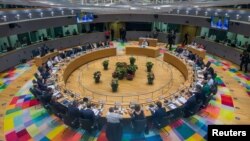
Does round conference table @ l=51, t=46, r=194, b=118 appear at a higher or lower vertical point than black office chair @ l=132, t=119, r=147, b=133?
higher

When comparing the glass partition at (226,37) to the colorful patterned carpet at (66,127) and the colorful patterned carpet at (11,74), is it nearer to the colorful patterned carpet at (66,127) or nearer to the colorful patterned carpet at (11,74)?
the colorful patterned carpet at (66,127)

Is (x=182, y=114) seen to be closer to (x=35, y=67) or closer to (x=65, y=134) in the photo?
(x=65, y=134)

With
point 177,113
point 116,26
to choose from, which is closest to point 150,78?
point 177,113

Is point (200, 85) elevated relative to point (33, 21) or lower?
lower

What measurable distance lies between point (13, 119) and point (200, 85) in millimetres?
9921

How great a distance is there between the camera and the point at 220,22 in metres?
17.4

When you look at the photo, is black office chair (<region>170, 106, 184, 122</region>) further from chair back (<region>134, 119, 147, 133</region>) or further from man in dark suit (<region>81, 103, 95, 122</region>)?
man in dark suit (<region>81, 103, 95, 122</region>)

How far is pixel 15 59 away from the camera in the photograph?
17109 mm

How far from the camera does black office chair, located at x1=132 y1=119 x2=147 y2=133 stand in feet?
26.3

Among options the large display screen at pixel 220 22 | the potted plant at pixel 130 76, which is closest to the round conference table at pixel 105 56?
the potted plant at pixel 130 76

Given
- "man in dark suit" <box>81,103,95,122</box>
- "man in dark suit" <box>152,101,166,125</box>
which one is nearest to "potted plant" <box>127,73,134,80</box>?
"man in dark suit" <box>152,101,166,125</box>

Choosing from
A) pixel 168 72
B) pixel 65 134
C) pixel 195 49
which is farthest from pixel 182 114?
pixel 195 49

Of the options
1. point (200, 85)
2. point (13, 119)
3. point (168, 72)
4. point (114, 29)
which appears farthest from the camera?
point (114, 29)

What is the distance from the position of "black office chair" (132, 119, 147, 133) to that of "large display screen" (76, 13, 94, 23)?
614 inches
